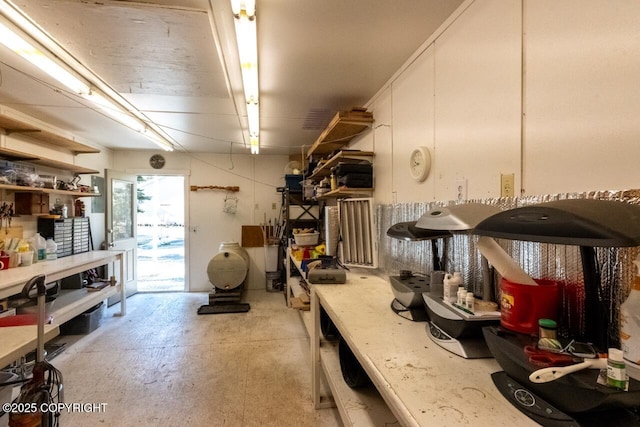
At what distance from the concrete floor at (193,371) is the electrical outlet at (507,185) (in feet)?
6.07

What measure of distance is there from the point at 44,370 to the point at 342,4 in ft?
7.96

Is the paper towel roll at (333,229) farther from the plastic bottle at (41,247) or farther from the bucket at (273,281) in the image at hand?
the plastic bottle at (41,247)

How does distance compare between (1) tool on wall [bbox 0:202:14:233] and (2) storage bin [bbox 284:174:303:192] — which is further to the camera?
(2) storage bin [bbox 284:174:303:192]

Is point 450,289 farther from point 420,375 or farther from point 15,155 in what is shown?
point 15,155

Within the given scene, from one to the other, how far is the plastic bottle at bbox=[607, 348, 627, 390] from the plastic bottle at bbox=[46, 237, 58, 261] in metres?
4.68

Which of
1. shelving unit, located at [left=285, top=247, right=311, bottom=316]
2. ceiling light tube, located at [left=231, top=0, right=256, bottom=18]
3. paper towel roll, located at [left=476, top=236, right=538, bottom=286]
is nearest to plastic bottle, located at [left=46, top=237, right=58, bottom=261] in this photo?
shelving unit, located at [left=285, top=247, right=311, bottom=316]

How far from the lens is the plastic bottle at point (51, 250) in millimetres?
3473

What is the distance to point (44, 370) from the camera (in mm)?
1553

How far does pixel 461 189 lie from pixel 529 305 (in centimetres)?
78

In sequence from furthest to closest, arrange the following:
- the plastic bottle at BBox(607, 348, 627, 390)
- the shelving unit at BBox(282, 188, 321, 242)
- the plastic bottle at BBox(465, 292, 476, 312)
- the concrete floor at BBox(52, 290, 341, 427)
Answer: the shelving unit at BBox(282, 188, 321, 242), the concrete floor at BBox(52, 290, 341, 427), the plastic bottle at BBox(465, 292, 476, 312), the plastic bottle at BBox(607, 348, 627, 390)

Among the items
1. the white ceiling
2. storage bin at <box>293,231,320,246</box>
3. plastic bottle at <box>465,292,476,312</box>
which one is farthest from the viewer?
storage bin at <box>293,231,320,246</box>

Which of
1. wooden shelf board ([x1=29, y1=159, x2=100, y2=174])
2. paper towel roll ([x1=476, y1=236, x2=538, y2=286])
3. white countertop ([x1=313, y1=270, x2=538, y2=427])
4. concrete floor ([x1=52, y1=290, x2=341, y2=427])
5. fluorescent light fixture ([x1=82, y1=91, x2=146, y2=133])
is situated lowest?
concrete floor ([x1=52, y1=290, x2=341, y2=427])

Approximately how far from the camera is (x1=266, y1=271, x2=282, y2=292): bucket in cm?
541

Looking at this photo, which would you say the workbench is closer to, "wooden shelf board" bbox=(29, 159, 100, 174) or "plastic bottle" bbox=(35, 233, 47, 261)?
"plastic bottle" bbox=(35, 233, 47, 261)
